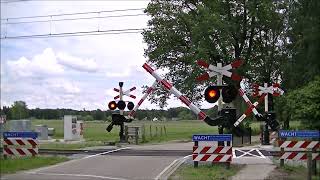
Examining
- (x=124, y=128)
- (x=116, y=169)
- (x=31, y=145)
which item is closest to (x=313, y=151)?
(x=116, y=169)

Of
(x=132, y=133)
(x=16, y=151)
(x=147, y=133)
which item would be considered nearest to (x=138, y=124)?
(x=132, y=133)

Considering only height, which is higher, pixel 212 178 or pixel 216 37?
pixel 216 37

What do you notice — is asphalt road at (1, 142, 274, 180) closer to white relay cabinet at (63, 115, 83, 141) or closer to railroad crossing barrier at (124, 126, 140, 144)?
railroad crossing barrier at (124, 126, 140, 144)

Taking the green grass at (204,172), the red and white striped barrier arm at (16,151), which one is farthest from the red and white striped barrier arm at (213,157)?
the red and white striped barrier arm at (16,151)

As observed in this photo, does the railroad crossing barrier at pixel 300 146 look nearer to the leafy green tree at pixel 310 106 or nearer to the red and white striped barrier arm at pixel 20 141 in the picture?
the leafy green tree at pixel 310 106

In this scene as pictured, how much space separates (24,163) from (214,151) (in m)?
7.13

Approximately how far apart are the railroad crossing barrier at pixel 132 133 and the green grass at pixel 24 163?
11.7 m

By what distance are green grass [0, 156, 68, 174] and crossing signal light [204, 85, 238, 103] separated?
6921 mm

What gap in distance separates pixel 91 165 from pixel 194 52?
74.7ft

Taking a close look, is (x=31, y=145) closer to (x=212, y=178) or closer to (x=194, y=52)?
(x=212, y=178)

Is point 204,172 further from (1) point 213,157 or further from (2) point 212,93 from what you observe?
(2) point 212,93

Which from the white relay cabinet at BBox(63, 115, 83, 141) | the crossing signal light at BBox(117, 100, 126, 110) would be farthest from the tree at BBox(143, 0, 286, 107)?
the crossing signal light at BBox(117, 100, 126, 110)

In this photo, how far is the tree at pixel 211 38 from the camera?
4197 cm

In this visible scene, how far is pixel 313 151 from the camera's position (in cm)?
1569
